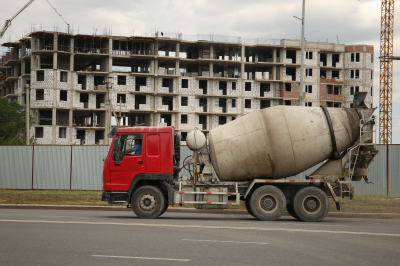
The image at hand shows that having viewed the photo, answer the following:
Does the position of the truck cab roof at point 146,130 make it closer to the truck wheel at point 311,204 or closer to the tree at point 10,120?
the truck wheel at point 311,204

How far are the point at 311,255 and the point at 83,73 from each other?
78807mm

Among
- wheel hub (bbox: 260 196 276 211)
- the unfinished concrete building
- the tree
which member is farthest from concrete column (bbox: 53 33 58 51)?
wheel hub (bbox: 260 196 276 211)

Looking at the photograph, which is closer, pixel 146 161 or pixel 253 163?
pixel 146 161

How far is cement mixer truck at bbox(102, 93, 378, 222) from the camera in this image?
51.2 feet

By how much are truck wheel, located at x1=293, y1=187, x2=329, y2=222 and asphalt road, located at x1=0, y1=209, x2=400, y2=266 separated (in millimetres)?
1789

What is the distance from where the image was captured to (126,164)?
1576cm

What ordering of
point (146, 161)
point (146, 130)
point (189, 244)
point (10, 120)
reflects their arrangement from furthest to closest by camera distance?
point (10, 120) → point (146, 130) → point (146, 161) → point (189, 244)

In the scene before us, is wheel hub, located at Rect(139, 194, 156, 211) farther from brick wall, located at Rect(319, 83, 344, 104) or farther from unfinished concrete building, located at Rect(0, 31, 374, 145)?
brick wall, located at Rect(319, 83, 344, 104)

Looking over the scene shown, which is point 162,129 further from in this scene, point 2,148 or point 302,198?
point 2,148

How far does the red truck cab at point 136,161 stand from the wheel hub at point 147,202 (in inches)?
17.1

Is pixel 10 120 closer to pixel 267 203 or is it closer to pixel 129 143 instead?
pixel 129 143

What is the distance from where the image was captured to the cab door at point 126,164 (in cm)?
1569

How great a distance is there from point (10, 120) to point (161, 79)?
2595cm

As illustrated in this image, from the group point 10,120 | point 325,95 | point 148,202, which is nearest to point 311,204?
point 148,202
